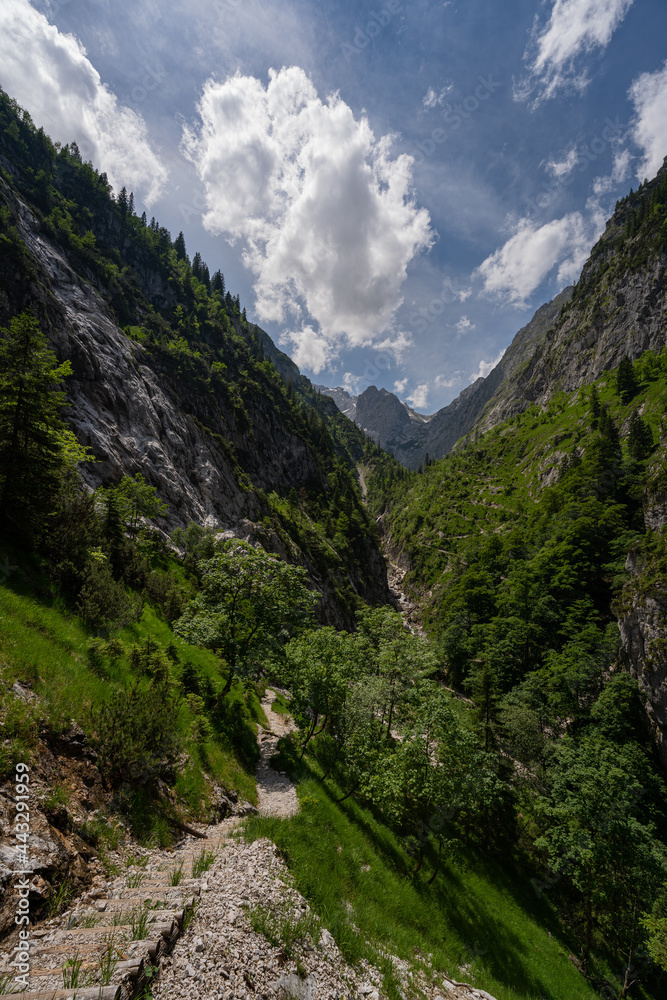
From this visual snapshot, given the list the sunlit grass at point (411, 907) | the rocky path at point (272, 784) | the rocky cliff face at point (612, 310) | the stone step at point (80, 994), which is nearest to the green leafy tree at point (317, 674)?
the rocky path at point (272, 784)

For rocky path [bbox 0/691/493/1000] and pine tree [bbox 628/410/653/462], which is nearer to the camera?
rocky path [bbox 0/691/493/1000]

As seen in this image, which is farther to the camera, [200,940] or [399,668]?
[399,668]

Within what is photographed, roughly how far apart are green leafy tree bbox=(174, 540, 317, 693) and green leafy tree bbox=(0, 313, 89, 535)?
6666 mm

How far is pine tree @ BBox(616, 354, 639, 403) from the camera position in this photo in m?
89.1

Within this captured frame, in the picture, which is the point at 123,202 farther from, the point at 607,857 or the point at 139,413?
the point at 607,857

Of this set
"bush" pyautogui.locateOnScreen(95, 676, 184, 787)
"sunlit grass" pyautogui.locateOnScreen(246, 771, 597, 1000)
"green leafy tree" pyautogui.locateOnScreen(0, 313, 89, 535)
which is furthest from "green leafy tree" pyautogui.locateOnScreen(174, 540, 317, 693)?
"green leafy tree" pyautogui.locateOnScreen(0, 313, 89, 535)

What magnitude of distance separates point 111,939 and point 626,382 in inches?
4930

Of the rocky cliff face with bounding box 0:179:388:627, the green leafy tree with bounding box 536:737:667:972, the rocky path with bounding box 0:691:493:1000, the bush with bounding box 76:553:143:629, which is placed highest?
the rocky cliff face with bounding box 0:179:388:627

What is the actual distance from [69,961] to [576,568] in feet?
195

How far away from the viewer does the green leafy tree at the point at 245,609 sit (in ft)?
49.3

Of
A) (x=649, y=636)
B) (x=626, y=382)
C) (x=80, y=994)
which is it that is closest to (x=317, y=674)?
(x=80, y=994)

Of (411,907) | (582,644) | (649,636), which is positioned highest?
(649,636)

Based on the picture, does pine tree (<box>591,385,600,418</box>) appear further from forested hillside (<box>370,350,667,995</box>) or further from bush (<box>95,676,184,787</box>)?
bush (<box>95,676,184,787</box>)

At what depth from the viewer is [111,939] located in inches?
171
